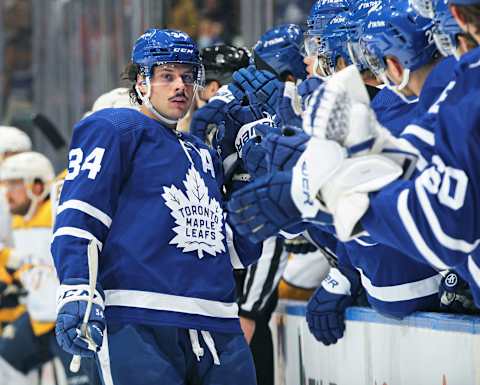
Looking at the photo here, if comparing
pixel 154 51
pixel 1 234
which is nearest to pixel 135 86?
pixel 154 51

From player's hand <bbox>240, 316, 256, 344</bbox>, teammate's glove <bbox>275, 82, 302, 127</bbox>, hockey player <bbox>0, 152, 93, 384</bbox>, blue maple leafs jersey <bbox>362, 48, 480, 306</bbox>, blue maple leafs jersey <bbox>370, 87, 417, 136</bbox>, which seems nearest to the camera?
blue maple leafs jersey <bbox>362, 48, 480, 306</bbox>

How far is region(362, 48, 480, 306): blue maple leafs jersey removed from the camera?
7.55ft

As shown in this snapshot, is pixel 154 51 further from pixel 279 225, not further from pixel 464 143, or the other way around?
pixel 464 143

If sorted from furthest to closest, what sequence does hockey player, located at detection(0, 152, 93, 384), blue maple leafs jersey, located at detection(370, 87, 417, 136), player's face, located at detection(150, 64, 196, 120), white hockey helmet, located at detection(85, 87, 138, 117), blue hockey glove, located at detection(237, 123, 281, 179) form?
hockey player, located at detection(0, 152, 93, 384)
white hockey helmet, located at detection(85, 87, 138, 117)
player's face, located at detection(150, 64, 196, 120)
blue hockey glove, located at detection(237, 123, 281, 179)
blue maple leafs jersey, located at detection(370, 87, 417, 136)

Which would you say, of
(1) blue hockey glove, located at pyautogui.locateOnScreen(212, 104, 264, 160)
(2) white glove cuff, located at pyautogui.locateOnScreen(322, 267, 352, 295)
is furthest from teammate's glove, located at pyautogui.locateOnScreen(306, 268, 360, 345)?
(1) blue hockey glove, located at pyautogui.locateOnScreen(212, 104, 264, 160)

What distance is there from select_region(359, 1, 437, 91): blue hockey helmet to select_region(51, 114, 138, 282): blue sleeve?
74 cm

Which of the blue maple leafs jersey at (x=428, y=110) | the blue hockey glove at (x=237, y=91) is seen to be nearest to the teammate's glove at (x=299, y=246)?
the blue hockey glove at (x=237, y=91)

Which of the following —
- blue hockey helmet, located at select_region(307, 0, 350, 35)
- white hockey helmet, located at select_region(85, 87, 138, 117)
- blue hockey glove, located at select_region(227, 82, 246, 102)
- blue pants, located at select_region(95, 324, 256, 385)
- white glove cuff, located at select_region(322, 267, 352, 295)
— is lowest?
blue pants, located at select_region(95, 324, 256, 385)

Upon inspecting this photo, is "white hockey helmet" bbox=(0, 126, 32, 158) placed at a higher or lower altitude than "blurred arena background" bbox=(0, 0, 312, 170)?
lower

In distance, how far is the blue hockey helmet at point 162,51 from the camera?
3613 mm

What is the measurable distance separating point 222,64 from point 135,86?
1090 mm

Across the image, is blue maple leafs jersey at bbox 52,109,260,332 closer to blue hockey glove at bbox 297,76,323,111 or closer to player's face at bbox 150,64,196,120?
player's face at bbox 150,64,196,120

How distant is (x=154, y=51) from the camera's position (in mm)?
3621

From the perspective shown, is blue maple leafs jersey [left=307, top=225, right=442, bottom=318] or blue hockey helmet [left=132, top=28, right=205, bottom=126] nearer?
blue maple leafs jersey [left=307, top=225, right=442, bottom=318]
